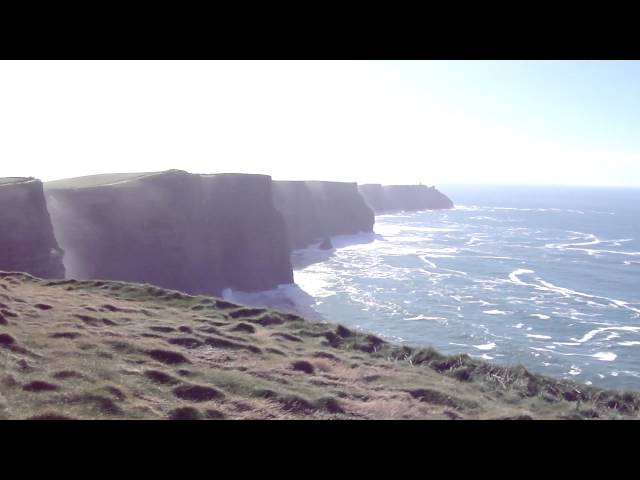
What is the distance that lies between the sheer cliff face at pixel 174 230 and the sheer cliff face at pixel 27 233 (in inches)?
271

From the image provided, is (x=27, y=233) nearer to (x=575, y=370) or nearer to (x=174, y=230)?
(x=174, y=230)

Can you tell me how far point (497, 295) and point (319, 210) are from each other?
5256 cm

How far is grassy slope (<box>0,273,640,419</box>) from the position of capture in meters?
10.1

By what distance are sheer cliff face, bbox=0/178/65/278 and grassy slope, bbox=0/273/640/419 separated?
60.4 feet

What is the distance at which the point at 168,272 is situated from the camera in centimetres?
5103

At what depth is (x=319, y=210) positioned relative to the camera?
104 meters

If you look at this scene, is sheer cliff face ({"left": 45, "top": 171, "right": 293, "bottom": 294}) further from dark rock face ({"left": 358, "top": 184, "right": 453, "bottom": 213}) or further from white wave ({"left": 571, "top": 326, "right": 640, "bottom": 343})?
dark rock face ({"left": 358, "top": 184, "right": 453, "bottom": 213})

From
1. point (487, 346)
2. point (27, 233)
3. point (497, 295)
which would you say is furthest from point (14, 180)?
point (497, 295)

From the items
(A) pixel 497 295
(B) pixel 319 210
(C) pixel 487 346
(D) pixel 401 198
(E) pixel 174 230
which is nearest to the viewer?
(C) pixel 487 346

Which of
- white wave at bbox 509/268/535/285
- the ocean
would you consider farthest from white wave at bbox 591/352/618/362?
white wave at bbox 509/268/535/285

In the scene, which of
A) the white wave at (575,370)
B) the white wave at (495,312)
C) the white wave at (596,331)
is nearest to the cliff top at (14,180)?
the white wave at (495,312)

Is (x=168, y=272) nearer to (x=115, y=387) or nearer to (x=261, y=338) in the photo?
(x=261, y=338)

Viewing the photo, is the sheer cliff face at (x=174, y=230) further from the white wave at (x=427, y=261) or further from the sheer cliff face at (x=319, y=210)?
the white wave at (x=427, y=261)
